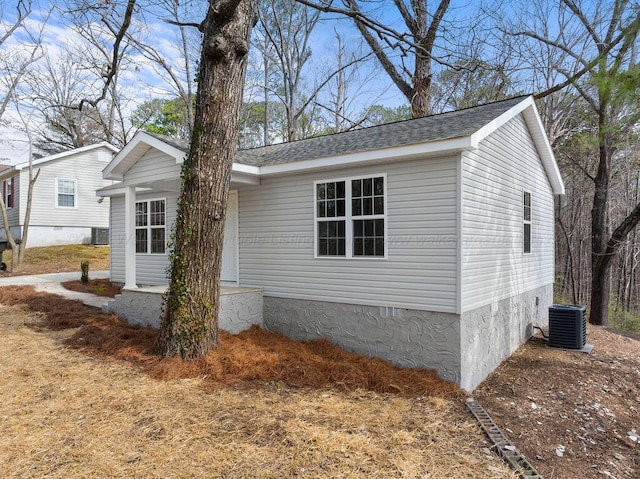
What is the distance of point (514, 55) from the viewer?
1425cm

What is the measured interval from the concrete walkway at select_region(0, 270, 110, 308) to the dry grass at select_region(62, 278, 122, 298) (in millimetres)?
215

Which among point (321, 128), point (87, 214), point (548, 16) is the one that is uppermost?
point (548, 16)

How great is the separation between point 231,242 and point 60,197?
16061 mm

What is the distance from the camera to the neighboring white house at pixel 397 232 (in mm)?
5645

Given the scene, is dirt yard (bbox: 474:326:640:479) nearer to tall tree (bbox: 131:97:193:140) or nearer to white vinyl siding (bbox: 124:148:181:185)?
white vinyl siding (bbox: 124:148:181:185)

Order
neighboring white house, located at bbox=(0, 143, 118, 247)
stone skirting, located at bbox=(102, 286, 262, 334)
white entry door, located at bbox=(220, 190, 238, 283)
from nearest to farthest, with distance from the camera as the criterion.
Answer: stone skirting, located at bbox=(102, 286, 262, 334) < white entry door, located at bbox=(220, 190, 238, 283) < neighboring white house, located at bbox=(0, 143, 118, 247)

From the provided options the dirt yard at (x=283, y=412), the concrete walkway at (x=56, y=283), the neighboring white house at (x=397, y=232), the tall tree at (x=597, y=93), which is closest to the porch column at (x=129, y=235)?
the neighboring white house at (x=397, y=232)

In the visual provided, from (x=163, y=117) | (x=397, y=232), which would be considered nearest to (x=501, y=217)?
(x=397, y=232)

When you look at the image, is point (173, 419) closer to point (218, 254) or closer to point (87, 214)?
point (218, 254)

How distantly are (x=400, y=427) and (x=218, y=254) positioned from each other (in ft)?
10.6

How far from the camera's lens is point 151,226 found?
9.83 metres

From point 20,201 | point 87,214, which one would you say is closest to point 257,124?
point 87,214

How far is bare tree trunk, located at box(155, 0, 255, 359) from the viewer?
5445mm

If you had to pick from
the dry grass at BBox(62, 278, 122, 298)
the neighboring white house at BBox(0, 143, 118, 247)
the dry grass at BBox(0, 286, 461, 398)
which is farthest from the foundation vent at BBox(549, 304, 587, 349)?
the neighboring white house at BBox(0, 143, 118, 247)
